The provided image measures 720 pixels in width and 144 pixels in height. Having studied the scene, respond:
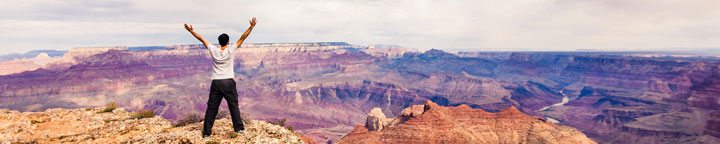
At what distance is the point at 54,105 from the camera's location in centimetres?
18675

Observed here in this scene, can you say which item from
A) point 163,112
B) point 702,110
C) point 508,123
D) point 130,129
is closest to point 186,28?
point 130,129

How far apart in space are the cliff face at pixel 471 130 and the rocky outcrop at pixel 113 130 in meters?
50.2

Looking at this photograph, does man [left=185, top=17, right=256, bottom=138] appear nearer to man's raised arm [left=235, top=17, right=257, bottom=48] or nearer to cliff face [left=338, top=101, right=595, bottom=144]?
man's raised arm [left=235, top=17, right=257, bottom=48]

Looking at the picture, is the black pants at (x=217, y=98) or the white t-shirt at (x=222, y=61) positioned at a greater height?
the white t-shirt at (x=222, y=61)

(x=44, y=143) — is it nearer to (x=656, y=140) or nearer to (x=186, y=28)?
(x=186, y=28)

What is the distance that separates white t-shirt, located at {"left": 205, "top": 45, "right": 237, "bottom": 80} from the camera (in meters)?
9.34

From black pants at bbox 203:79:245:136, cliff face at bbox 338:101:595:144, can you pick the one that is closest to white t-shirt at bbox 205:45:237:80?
black pants at bbox 203:79:245:136

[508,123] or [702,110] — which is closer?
[508,123]

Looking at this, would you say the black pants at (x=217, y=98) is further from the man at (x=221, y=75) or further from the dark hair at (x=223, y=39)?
the dark hair at (x=223, y=39)

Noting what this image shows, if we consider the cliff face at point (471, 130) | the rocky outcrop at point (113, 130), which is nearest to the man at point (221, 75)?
the rocky outcrop at point (113, 130)

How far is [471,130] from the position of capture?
62125 mm

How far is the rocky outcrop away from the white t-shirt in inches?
58.1

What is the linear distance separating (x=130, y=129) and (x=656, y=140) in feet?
490

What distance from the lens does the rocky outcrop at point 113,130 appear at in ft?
31.8
